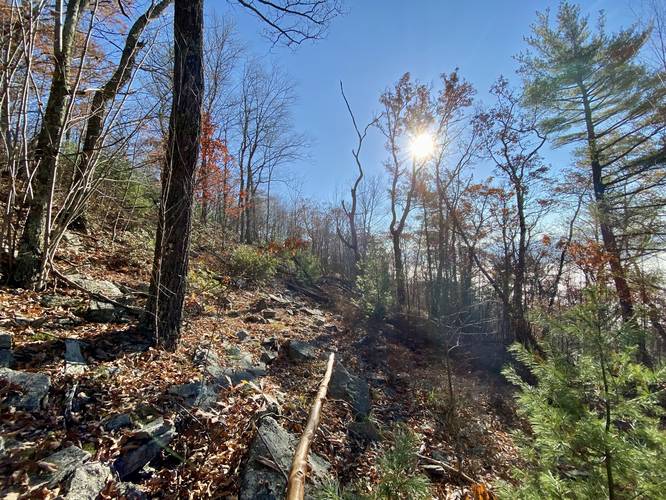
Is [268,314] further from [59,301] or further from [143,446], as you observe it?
[143,446]

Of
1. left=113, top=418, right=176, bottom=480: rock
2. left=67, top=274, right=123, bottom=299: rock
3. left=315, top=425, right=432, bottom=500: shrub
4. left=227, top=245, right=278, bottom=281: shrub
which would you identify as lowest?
left=113, top=418, right=176, bottom=480: rock

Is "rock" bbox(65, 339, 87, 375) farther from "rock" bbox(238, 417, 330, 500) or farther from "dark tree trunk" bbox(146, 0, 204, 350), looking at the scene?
"rock" bbox(238, 417, 330, 500)

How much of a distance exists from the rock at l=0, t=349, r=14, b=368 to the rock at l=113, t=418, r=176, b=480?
1245 mm

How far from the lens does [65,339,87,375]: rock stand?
2.49 meters

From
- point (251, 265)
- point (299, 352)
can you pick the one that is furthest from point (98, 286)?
point (251, 265)

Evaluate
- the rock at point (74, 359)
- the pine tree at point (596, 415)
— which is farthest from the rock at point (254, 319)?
the pine tree at point (596, 415)

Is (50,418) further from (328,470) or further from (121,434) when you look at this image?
(328,470)

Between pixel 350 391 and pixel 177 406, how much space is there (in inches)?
104

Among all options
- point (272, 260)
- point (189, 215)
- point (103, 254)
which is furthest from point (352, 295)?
point (189, 215)

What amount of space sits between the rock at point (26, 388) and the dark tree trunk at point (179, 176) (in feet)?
3.61

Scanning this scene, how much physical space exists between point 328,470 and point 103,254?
548cm

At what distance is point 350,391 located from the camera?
4445mm

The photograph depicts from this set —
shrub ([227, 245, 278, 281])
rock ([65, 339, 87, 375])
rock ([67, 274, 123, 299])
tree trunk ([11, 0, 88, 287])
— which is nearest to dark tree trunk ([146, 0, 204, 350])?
rock ([65, 339, 87, 375])

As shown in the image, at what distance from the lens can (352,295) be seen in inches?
544
